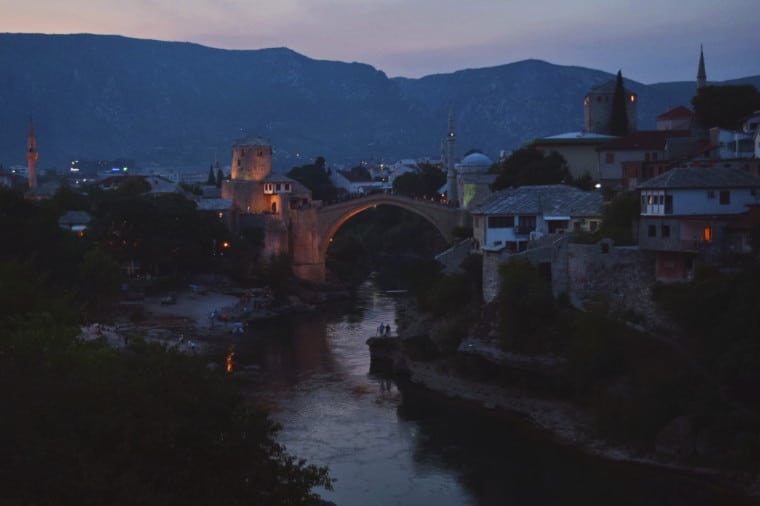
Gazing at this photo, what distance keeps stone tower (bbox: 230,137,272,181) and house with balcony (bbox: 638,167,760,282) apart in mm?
32833

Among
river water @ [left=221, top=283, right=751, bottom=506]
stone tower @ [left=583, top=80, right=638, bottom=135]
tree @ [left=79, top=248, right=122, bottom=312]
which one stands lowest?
river water @ [left=221, top=283, right=751, bottom=506]

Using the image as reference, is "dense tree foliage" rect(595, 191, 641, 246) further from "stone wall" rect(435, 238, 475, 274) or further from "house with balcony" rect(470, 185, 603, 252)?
"stone wall" rect(435, 238, 475, 274)

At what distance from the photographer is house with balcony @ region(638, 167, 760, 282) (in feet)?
83.9

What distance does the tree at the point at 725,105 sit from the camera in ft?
129

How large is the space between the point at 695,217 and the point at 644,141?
13864 mm

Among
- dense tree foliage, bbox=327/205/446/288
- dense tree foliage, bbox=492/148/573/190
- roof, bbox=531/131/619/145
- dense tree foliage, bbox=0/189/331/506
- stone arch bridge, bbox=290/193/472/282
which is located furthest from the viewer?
dense tree foliage, bbox=327/205/446/288

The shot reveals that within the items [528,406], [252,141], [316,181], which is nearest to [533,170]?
[528,406]

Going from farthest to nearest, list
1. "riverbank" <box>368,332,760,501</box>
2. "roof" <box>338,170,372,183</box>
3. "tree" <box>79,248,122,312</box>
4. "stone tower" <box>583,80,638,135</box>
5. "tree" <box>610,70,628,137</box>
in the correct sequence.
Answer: "roof" <box>338,170,372,183</box> < "stone tower" <box>583,80,638,135</box> < "tree" <box>610,70,628,137</box> < "tree" <box>79,248,122,312</box> < "riverbank" <box>368,332,760,501</box>

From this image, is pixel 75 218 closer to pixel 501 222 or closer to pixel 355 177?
pixel 501 222

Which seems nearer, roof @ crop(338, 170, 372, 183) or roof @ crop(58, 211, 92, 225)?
roof @ crop(58, 211, 92, 225)

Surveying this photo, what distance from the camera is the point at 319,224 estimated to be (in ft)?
180

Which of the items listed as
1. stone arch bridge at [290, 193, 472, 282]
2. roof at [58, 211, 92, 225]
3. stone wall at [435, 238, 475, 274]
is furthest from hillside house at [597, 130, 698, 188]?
roof at [58, 211, 92, 225]

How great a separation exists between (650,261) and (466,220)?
23025 millimetres

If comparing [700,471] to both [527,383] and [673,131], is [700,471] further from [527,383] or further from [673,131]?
[673,131]
